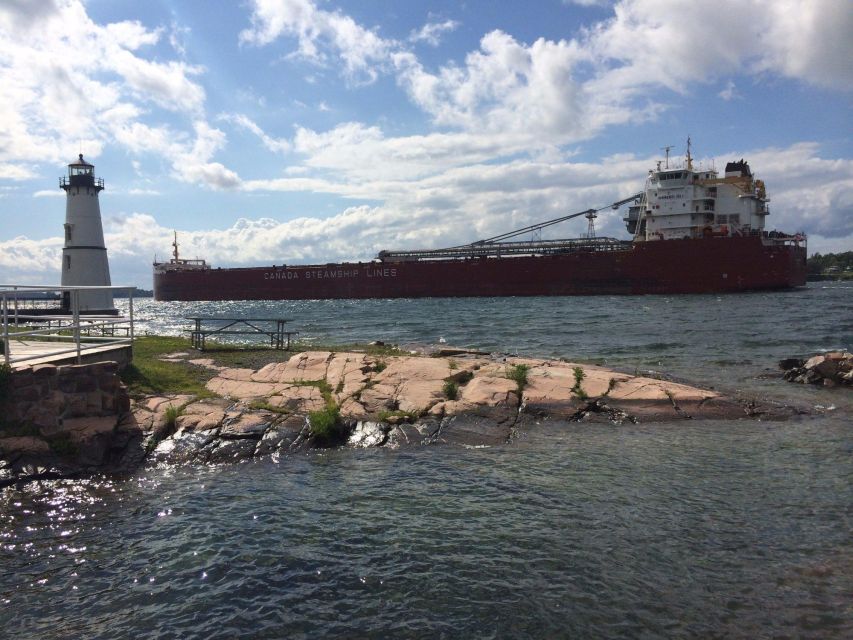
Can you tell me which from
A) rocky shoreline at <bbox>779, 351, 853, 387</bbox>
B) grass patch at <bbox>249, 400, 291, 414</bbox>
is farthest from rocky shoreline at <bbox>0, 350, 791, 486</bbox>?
rocky shoreline at <bbox>779, 351, 853, 387</bbox>

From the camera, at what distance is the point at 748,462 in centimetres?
767

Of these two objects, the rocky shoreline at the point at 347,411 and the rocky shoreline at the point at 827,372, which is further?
the rocky shoreline at the point at 827,372

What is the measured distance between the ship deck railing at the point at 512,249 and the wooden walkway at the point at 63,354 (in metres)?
43.6

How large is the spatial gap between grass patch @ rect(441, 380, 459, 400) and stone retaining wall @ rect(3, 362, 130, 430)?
528 centimetres

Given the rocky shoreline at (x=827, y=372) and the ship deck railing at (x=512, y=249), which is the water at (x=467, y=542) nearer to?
the rocky shoreline at (x=827, y=372)

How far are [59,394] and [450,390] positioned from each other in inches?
241

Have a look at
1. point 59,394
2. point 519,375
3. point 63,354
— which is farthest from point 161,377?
point 519,375

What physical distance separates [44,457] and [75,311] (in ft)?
8.80

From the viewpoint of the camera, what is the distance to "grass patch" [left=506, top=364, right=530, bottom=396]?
11.0 meters

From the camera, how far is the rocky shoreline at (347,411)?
7.92m

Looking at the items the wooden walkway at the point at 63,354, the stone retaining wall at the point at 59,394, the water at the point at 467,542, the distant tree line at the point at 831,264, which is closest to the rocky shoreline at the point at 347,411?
the stone retaining wall at the point at 59,394

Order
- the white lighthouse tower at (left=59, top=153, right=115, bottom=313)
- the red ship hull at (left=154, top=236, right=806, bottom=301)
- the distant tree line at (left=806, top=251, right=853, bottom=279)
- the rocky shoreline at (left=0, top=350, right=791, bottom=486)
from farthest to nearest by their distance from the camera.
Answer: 1. the distant tree line at (left=806, top=251, right=853, bottom=279)
2. the red ship hull at (left=154, top=236, right=806, bottom=301)
3. the white lighthouse tower at (left=59, top=153, right=115, bottom=313)
4. the rocky shoreline at (left=0, top=350, right=791, bottom=486)

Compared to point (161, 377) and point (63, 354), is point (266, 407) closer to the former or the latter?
point (161, 377)

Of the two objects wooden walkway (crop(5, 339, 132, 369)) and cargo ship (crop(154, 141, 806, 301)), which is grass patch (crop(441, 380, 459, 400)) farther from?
cargo ship (crop(154, 141, 806, 301))
